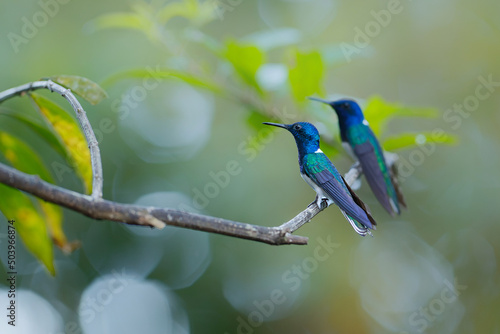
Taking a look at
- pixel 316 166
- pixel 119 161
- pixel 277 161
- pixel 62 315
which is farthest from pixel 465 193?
pixel 62 315

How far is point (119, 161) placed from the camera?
13.2 ft

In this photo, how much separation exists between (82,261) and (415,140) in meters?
3.48

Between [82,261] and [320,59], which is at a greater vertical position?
[320,59]

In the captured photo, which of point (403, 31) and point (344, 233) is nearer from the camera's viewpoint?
point (344, 233)

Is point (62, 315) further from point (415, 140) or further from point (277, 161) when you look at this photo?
point (415, 140)

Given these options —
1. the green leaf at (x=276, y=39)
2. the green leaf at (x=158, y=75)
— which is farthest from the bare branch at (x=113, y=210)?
the green leaf at (x=276, y=39)

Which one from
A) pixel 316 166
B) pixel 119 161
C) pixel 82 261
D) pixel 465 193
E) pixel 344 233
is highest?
pixel 316 166

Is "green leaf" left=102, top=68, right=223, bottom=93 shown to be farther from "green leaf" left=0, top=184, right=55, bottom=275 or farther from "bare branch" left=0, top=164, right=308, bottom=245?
"bare branch" left=0, top=164, right=308, bottom=245

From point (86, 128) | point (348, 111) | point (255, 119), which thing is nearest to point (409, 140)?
point (348, 111)

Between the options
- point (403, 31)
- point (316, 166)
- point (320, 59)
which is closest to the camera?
point (316, 166)

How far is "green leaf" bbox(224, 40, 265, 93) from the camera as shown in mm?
1953

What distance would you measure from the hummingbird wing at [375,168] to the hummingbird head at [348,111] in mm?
62

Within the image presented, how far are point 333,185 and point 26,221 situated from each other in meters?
0.85

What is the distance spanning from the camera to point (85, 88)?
1.23 metres
